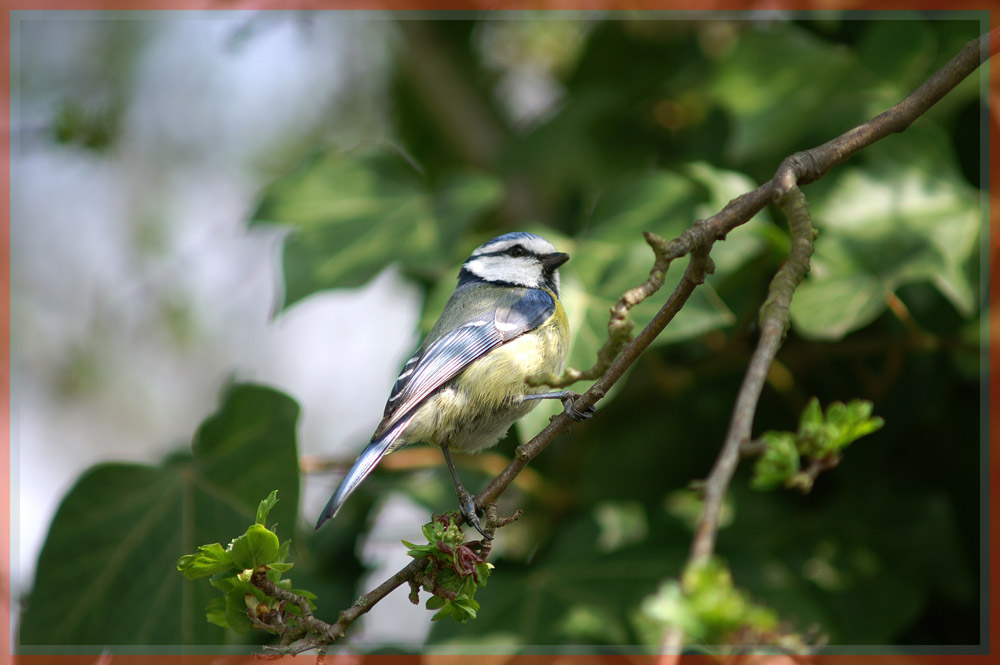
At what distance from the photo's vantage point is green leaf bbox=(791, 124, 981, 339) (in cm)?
111

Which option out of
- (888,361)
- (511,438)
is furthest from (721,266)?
(511,438)

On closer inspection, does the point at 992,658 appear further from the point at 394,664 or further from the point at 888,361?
the point at 394,664

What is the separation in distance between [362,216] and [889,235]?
0.90 meters

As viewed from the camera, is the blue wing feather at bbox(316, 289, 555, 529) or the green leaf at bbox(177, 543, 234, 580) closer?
the green leaf at bbox(177, 543, 234, 580)

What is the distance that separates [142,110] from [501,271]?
1602 millimetres

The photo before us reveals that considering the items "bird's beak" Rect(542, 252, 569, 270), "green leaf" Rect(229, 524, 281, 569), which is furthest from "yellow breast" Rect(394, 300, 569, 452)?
"green leaf" Rect(229, 524, 281, 569)

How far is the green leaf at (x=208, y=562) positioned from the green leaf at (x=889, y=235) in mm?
824

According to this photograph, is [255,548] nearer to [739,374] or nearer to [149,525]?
[149,525]

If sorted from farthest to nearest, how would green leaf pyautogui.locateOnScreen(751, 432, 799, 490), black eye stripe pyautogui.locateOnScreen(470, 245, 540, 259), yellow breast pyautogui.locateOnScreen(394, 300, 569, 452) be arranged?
black eye stripe pyautogui.locateOnScreen(470, 245, 540, 259) < yellow breast pyautogui.locateOnScreen(394, 300, 569, 452) < green leaf pyautogui.locateOnScreen(751, 432, 799, 490)

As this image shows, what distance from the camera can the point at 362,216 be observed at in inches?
57.4

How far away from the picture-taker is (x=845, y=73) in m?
1.35

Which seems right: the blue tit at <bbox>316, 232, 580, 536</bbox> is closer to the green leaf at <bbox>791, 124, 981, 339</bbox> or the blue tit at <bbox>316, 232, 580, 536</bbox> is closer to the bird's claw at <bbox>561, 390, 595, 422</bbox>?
the bird's claw at <bbox>561, 390, 595, 422</bbox>

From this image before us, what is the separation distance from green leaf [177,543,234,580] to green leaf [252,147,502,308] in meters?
0.62

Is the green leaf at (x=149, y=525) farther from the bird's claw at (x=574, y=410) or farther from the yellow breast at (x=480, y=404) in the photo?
the bird's claw at (x=574, y=410)
